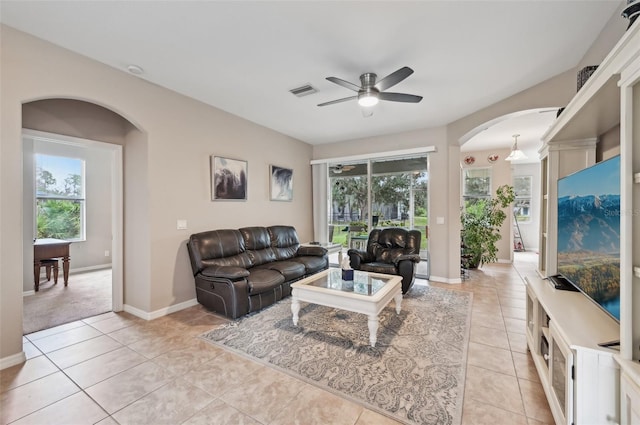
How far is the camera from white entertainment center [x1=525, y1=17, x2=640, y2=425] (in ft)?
3.69

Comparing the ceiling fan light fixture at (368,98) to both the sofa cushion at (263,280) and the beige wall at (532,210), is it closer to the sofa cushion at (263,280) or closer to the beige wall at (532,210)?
the sofa cushion at (263,280)

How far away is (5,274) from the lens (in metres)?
2.26

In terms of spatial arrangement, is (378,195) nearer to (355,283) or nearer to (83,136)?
(355,283)

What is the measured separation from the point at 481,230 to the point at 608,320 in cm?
444

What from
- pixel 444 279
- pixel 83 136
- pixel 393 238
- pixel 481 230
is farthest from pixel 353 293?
pixel 481 230

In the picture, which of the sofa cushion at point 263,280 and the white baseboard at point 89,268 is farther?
the white baseboard at point 89,268

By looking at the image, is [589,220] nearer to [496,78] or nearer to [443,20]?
[443,20]

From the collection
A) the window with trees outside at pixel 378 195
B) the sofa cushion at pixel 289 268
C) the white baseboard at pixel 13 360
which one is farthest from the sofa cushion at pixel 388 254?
the white baseboard at pixel 13 360

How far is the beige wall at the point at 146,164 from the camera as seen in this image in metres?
2.29

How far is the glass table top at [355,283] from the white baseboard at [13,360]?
263 cm

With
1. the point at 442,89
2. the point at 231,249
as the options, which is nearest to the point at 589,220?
the point at 442,89

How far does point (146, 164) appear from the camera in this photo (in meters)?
3.29

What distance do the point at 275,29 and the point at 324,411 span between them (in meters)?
2.98

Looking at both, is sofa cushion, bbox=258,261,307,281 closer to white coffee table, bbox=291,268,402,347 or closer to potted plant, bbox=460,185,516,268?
white coffee table, bbox=291,268,402,347
